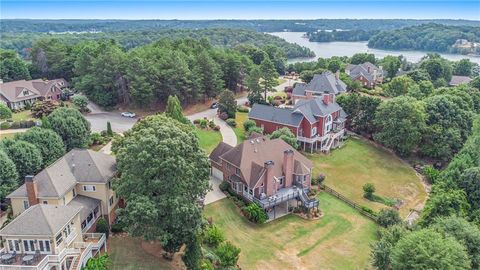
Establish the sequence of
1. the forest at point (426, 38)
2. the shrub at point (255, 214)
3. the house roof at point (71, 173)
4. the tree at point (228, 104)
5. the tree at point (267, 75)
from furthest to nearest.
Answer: the forest at point (426, 38)
the tree at point (267, 75)
the tree at point (228, 104)
the shrub at point (255, 214)
the house roof at point (71, 173)

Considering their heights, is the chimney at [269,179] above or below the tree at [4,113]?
below

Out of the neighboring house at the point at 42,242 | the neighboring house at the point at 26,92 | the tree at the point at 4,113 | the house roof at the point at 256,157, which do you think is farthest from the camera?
the neighboring house at the point at 26,92

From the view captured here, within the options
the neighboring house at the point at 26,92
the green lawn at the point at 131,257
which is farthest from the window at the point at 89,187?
the neighboring house at the point at 26,92

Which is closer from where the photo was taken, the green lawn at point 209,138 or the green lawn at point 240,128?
the green lawn at point 209,138

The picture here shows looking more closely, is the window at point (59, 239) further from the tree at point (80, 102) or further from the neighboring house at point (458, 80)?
the neighboring house at point (458, 80)

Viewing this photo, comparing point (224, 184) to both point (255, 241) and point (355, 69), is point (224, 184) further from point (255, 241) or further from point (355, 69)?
point (355, 69)

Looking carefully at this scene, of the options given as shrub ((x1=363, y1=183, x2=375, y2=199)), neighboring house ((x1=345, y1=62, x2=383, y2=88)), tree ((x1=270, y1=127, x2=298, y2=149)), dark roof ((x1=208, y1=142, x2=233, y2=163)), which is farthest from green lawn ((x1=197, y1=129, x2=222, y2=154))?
neighboring house ((x1=345, y1=62, x2=383, y2=88))

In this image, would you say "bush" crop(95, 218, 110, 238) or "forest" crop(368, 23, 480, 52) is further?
"forest" crop(368, 23, 480, 52)

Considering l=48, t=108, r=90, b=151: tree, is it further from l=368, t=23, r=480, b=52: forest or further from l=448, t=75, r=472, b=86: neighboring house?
l=368, t=23, r=480, b=52: forest
